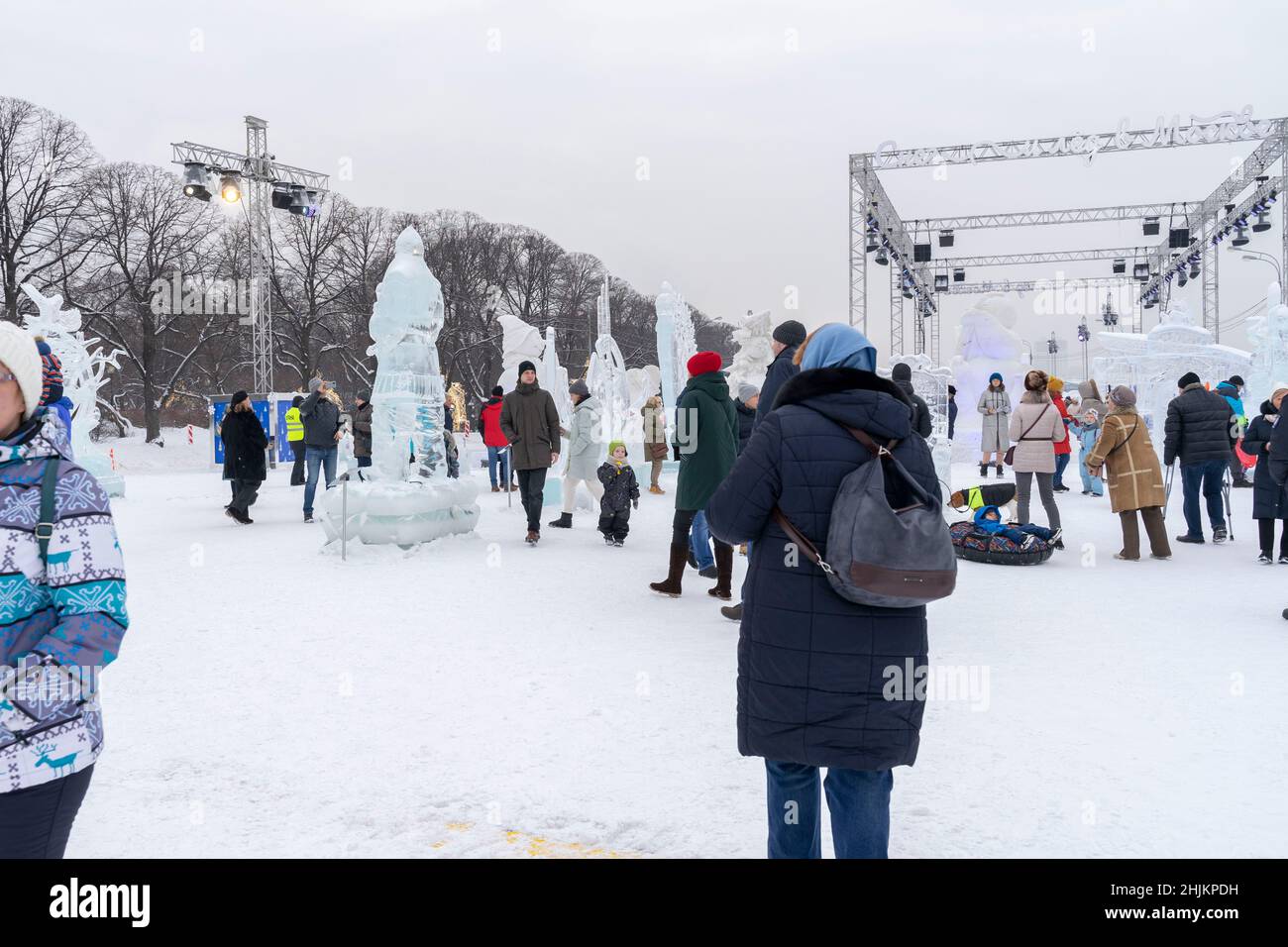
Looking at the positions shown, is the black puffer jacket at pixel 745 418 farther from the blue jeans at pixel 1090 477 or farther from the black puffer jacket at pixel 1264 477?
the blue jeans at pixel 1090 477

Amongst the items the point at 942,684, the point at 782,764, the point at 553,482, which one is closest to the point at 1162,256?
the point at 553,482

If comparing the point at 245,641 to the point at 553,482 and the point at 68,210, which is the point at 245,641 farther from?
the point at 68,210

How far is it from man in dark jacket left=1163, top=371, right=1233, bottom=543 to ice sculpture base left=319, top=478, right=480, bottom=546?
7631 millimetres

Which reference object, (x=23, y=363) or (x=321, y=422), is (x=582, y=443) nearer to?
(x=321, y=422)

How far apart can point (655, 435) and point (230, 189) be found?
14.9 m

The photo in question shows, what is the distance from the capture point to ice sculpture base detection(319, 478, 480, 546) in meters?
9.41

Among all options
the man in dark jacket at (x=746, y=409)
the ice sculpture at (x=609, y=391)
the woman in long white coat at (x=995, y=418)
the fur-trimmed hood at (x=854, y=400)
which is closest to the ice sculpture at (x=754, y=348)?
the ice sculpture at (x=609, y=391)

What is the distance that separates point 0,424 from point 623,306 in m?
60.8

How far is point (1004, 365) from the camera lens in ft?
88.1

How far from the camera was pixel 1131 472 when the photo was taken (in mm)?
8945

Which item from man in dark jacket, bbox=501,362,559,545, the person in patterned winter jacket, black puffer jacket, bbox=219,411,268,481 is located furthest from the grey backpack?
black puffer jacket, bbox=219,411,268,481

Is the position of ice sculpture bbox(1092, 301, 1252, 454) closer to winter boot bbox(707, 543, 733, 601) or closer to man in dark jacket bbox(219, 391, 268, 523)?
winter boot bbox(707, 543, 733, 601)

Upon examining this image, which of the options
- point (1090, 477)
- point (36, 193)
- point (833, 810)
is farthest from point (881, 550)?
point (36, 193)
